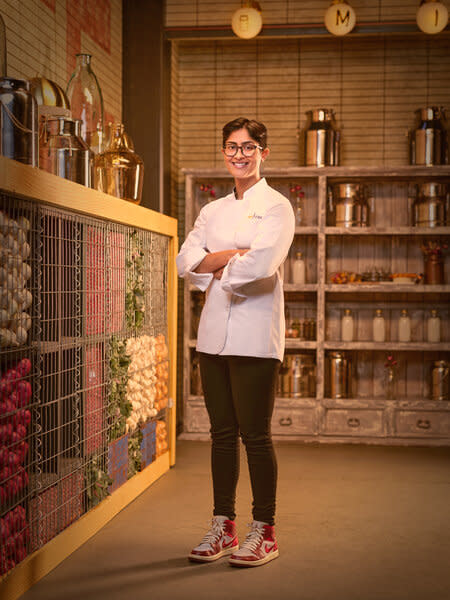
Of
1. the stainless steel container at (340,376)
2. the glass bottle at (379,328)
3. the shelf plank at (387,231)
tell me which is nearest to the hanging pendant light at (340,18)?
the shelf plank at (387,231)

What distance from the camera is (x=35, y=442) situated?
2604 mm

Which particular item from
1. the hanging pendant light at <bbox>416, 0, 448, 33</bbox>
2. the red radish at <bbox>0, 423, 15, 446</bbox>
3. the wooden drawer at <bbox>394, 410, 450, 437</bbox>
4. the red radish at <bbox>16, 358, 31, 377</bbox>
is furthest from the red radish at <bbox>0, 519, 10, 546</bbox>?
the hanging pendant light at <bbox>416, 0, 448, 33</bbox>

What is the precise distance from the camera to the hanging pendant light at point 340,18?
16.3ft

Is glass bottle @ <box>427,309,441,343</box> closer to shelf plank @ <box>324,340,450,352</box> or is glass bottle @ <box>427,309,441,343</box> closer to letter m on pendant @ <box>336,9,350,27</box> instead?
shelf plank @ <box>324,340,450,352</box>

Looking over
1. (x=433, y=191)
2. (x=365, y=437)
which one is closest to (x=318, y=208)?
(x=433, y=191)

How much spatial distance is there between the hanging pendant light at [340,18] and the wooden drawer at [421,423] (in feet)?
8.79

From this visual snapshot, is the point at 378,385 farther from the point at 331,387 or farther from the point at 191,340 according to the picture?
the point at 191,340

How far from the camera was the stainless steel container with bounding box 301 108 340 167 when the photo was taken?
5.34m

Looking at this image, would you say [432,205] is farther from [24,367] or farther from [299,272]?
[24,367]

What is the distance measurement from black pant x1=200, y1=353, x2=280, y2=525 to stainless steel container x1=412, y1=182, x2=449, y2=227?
285 cm

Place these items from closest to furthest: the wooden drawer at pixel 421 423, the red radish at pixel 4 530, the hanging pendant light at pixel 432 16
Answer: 1. the red radish at pixel 4 530
2. the hanging pendant light at pixel 432 16
3. the wooden drawer at pixel 421 423

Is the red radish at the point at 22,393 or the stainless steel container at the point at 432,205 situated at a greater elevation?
the stainless steel container at the point at 432,205

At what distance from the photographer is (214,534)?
290cm

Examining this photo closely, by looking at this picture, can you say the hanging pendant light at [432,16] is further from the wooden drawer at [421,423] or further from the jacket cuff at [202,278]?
the jacket cuff at [202,278]
